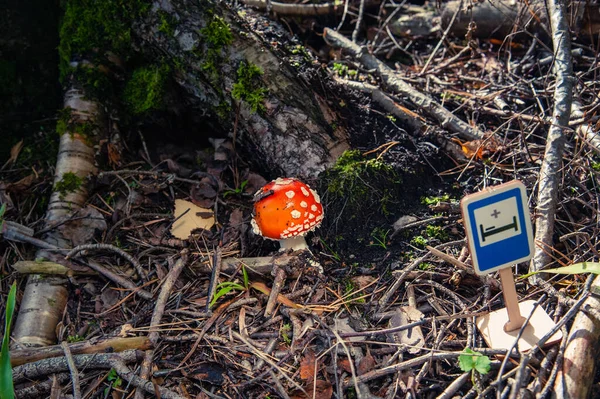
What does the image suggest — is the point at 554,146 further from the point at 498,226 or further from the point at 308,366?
the point at 308,366

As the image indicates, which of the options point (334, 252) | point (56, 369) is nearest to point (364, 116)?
point (334, 252)

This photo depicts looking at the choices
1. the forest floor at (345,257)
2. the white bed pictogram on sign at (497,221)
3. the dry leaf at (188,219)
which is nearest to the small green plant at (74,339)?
the forest floor at (345,257)

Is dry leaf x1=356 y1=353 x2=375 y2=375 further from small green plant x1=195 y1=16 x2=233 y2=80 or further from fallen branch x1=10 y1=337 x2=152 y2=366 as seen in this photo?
small green plant x1=195 y1=16 x2=233 y2=80

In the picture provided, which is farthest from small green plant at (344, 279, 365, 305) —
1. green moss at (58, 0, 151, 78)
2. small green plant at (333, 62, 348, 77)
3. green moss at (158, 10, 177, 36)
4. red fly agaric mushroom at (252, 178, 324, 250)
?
green moss at (58, 0, 151, 78)

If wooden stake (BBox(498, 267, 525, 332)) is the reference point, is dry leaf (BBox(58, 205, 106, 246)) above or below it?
below

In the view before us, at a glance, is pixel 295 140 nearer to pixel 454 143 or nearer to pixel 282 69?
pixel 282 69

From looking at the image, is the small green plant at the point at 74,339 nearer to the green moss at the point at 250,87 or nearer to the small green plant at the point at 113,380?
the small green plant at the point at 113,380

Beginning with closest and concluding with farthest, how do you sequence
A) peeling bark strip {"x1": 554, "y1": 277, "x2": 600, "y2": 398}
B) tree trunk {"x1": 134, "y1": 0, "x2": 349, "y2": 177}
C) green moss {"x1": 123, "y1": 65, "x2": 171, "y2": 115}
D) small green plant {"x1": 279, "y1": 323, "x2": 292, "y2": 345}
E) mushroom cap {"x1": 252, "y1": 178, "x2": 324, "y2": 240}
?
peeling bark strip {"x1": 554, "y1": 277, "x2": 600, "y2": 398} → small green plant {"x1": 279, "y1": 323, "x2": 292, "y2": 345} → mushroom cap {"x1": 252, "y1": 178, "x2": 324, "y2": 240} → tree trunk {"x1": 134, "y1": 0, "x2": 349, "y2": 177} → green moss {"x1": 123, "y1": 65, "x2": 171, "y2": 115}
